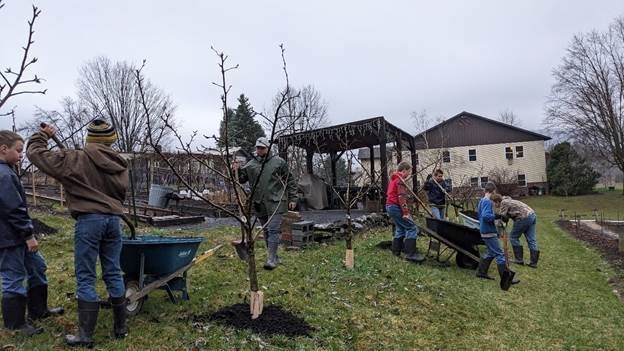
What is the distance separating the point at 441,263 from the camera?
8.07 metres

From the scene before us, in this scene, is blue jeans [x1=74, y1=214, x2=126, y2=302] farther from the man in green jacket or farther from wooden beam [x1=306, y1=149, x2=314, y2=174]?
wooden beam [x1=306, y1=149, x2=314, y2=174]

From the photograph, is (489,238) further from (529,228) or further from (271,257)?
(271,257)

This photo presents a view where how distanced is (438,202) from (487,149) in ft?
108

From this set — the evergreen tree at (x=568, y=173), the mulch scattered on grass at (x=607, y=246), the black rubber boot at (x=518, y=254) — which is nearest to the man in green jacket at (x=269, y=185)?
the mulch scattered on grass at (x=607, y=246)

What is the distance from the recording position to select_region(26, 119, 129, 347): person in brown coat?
3.37m

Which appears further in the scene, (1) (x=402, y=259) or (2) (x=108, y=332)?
(1) (x=402, y=259)

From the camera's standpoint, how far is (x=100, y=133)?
362cm

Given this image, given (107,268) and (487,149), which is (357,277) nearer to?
(107,268)

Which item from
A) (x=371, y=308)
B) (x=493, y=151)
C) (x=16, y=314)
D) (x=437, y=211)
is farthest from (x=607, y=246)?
(x=493, y=151)

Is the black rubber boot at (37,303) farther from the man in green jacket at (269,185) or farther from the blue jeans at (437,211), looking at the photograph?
the blue jeans at (437,211)

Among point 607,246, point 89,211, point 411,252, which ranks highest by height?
point 89,211

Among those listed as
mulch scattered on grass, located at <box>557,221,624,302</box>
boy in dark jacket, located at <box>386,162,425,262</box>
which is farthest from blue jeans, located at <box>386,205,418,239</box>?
mulch scattered on grass, located at <box>557,221,624,302</box>

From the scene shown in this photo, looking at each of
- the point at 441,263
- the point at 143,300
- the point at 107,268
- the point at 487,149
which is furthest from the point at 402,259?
the point at 487,149

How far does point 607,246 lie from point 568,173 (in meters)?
29.8
